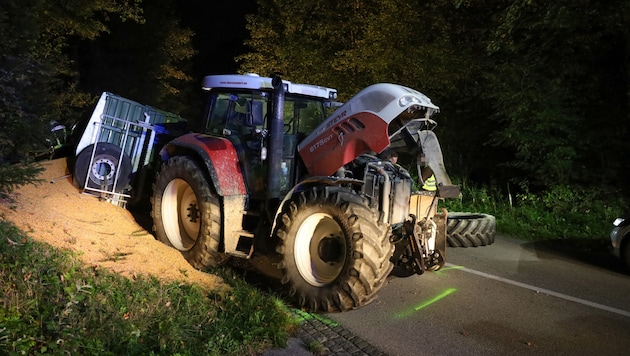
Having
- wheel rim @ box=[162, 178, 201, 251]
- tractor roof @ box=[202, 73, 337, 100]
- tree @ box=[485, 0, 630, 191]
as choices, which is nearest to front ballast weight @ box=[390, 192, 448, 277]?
tractor roof @ box=[202, 73, 337, 100]

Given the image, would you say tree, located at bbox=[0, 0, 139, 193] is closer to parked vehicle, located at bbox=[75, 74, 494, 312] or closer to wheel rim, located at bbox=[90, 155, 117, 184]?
parked vehicle, located at bbox=[75, 74, 494, 312]

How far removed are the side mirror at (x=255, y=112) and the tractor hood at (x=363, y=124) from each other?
754mm

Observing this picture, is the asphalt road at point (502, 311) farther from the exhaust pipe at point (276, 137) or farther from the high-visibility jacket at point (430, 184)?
the exhaust pipe at point (276, 137)

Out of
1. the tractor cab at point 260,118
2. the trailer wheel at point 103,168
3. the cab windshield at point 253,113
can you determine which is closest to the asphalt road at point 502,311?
the tractor cab at point 260,118

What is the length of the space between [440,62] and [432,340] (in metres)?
10.4

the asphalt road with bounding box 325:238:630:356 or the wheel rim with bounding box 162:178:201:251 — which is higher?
the wheel rim with bounding box 162:178:201:251

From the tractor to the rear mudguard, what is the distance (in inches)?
0.5

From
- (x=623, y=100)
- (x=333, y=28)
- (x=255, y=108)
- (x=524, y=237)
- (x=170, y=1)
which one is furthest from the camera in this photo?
(x=170, y=1)

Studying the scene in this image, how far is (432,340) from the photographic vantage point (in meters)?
4.72

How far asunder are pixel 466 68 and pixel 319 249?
31.6ft

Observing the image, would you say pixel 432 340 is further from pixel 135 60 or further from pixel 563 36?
pixel 135 60

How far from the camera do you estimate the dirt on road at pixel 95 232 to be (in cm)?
544

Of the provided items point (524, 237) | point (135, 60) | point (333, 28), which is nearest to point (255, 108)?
point (524, 237)

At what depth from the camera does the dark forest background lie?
5734 millimetres
